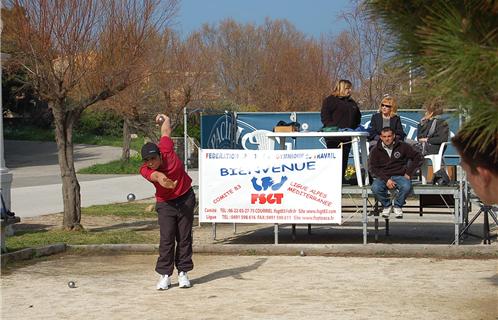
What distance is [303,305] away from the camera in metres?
8.61

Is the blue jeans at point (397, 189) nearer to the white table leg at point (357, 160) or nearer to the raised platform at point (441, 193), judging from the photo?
the raised platform at point (441, 193)

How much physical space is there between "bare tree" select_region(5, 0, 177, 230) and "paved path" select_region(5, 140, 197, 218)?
4446 mm

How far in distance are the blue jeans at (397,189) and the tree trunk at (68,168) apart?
5.22m

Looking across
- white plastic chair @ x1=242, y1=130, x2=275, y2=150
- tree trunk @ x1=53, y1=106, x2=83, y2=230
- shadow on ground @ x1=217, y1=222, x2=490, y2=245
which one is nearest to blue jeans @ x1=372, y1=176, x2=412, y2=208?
shadow on ground @ x1=217, y1=222, x2=490, y2=245

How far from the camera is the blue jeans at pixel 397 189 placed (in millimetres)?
12242

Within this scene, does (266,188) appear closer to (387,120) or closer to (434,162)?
(387,120)

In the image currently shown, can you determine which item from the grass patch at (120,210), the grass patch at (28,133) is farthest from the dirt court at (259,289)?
the grass patch at (28,133)

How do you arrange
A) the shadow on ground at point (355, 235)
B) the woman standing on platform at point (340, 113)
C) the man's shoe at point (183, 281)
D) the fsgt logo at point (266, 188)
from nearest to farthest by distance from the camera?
the man's shoe at point (183, 281), the fsgt logo at point (266, 188), the woman standing on platform at point (340, 113), the shadow on ground at point (355, 235)

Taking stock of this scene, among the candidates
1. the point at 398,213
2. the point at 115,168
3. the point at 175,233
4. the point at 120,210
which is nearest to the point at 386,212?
the point at 398,213

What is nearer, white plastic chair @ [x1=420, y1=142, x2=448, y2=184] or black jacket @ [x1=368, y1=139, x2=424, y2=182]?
black jacket @ [x1=368, y1=139, x2=424, y2=182]

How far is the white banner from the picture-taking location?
40.0 ft

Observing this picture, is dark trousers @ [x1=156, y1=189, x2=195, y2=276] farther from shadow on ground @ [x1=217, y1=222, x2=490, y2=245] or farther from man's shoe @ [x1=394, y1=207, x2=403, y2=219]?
→ shadow on ground @ [x1=217, y1=222, x2=490, y2=245]

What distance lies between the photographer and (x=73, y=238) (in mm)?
13758

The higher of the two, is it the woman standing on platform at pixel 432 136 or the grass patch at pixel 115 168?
the woman standing on platform at pixel 432 136
